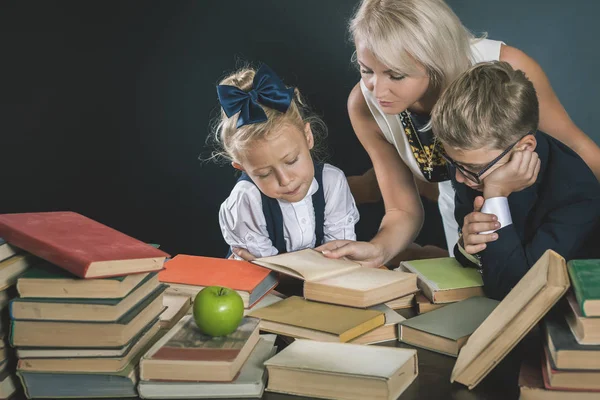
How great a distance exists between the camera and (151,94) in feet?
10.8

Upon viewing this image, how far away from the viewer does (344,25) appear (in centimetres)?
309

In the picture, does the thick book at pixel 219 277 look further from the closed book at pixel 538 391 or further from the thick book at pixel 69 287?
the closed book at pixel 538 391

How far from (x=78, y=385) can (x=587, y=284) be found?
928 millimetres

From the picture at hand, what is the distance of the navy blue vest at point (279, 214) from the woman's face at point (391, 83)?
50cm

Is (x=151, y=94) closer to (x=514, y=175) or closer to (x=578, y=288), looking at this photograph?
(x=514, y=175)

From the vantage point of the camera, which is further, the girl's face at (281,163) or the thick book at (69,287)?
the girl's face at (281,163)

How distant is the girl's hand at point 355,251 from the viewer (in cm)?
193

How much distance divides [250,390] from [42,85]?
2.44 metres

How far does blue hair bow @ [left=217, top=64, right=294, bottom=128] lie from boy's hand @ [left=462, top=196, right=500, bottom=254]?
732 mm

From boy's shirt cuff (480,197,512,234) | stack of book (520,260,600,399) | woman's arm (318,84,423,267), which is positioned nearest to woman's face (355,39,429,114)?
woman's arm (318,84,423,267)

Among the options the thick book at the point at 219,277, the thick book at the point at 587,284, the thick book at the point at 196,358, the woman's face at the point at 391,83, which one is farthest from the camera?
the woman's face at the point at 391,83

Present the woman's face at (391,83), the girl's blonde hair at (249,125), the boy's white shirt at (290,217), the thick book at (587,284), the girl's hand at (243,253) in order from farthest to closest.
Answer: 1. the boy's white shirt at (290,217)
2. the girl's hand at (243,253)
3. the girl's blonde hair at (249,125)
4. the woman's face at (391,83)
5. the thick book at (587,284)

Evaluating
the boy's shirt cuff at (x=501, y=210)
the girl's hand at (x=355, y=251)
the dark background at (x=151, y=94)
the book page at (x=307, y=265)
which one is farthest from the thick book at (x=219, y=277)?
the dark background at (x=151, y=94)

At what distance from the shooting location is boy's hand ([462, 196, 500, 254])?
Answer: 1.70 m
